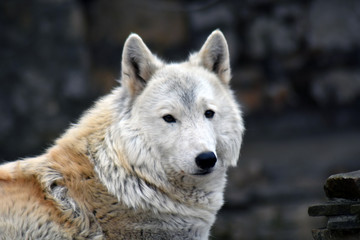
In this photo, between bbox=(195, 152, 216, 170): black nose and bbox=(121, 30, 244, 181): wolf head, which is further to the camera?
bbox=(121, 30, 244, 181): wolf head

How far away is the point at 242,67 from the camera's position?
478 inches

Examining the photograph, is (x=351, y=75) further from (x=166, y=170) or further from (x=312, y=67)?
(x=166, y=170)

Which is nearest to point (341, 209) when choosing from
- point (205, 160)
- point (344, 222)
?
point (344, 222)

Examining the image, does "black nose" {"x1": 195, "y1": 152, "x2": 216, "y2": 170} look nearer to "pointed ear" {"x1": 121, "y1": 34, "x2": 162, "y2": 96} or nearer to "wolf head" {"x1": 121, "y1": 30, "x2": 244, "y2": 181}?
"wolf head" {"x1": 121, "y1": 30, "x2": 244, "y2": 181}

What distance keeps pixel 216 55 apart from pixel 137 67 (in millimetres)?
835

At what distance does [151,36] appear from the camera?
12102 mm

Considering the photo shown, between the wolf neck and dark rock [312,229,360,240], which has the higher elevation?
the wolf neck

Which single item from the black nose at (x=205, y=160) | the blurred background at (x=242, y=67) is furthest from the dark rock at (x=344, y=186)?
the blurred background at (x=242, y=67)

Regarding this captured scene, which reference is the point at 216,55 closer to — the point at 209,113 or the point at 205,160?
the point at 209,113

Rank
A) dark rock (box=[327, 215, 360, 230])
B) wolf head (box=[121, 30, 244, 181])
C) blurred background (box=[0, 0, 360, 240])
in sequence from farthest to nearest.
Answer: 1. blurred background (box=[0, 0, 360, 240])
2. wolf head (box=[121, 30, 244, 181])
3. dark rock (box=[327, 215, 360, 230])

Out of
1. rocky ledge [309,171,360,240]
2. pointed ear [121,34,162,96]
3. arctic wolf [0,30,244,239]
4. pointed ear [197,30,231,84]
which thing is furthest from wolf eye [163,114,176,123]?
rocky ledge [309,171,360,240]

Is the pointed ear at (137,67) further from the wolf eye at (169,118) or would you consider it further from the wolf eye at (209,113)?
the wolf eye at (209,113)

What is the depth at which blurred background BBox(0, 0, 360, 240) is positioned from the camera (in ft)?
37.8

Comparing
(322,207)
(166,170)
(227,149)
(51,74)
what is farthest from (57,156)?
(51,74)
